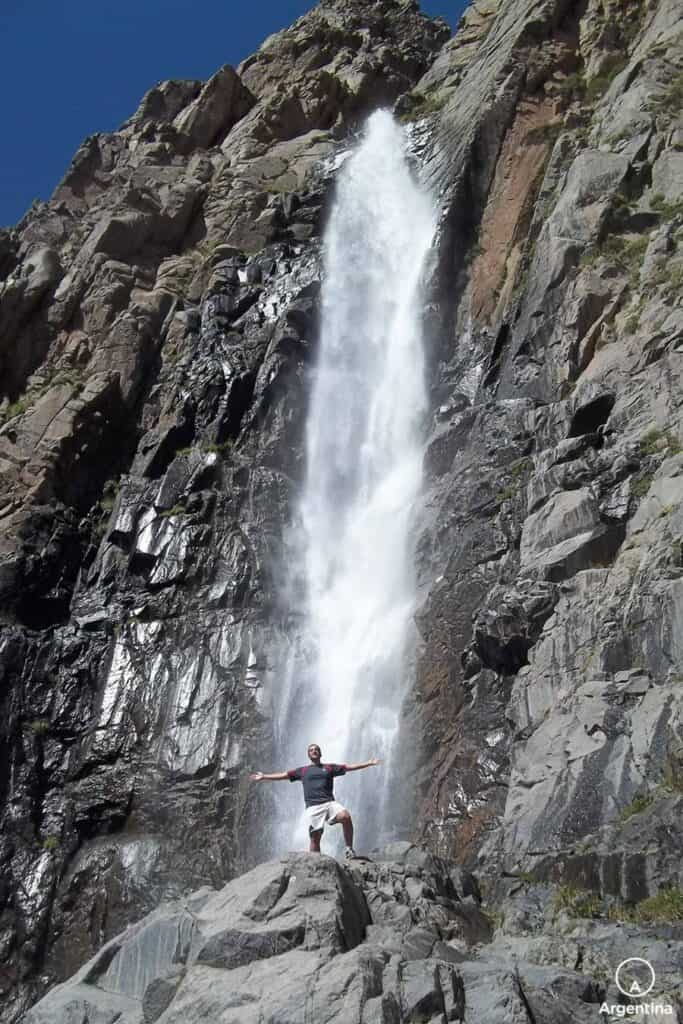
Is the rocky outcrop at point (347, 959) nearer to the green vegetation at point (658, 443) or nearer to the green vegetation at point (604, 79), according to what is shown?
the green vegetation at point (658, 443)

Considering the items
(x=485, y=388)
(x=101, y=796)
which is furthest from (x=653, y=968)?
(x=485, y=388)

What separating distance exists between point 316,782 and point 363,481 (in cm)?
1499

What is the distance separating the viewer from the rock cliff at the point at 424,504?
12.4 m

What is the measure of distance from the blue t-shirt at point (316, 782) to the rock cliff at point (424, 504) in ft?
5.13

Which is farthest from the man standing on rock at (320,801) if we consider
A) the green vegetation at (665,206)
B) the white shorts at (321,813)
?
the green vegetation at (665,206)

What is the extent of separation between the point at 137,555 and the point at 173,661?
12.1ft

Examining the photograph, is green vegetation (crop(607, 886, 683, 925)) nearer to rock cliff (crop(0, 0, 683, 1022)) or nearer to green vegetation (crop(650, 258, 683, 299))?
rock cliff (crop(0, 0, 683, 1022))

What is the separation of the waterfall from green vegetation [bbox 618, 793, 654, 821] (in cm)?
678

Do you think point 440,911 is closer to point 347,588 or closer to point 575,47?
point 347,588

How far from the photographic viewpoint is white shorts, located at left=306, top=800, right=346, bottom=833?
34.6ft

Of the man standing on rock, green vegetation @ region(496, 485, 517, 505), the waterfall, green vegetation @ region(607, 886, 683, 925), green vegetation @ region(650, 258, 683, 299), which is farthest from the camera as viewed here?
the waterfall

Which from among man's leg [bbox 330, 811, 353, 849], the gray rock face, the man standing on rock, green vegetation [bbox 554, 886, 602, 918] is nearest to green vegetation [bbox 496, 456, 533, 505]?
the man standing on rock

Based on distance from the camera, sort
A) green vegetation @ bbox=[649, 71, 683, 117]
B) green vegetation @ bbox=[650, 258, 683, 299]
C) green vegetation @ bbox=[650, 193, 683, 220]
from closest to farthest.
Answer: green vegetation @ bbox=[650, 258, 683, 299] < green vegetation @ bbox=[650, 193, 683, 220] < green vegetation @ bbox=[649, 71, 683, 117]

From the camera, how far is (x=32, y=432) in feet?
91.2
